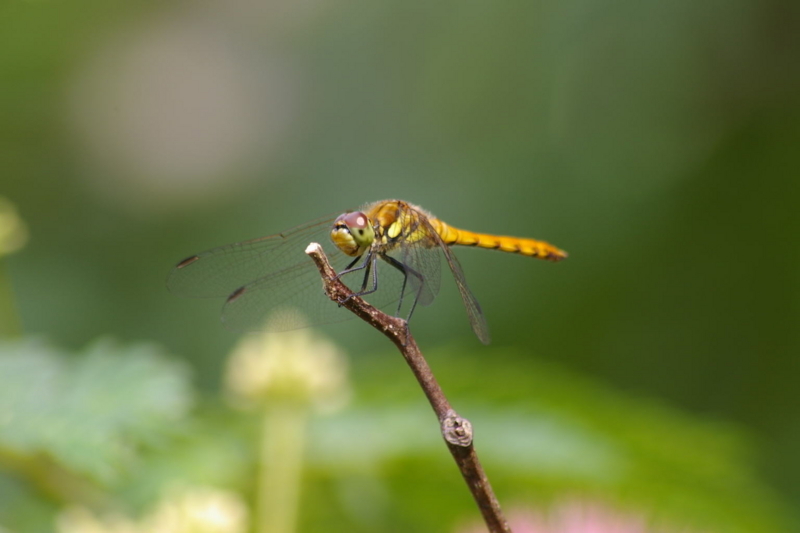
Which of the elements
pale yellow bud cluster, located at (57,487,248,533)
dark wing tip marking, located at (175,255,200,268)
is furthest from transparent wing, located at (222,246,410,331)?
pale yellow bud cluster, located at (57,487,248,533)

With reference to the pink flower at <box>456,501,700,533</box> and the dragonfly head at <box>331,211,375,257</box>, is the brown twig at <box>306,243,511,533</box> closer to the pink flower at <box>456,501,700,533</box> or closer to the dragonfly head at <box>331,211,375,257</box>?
the pink flower at <box>456,501,700,533</box>

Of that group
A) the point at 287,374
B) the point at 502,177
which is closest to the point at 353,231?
the point at 287,374

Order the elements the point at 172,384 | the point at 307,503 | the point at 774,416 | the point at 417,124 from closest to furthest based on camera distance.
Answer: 1. the point at 172,384
2. the point at 307,503
3. the point at 774,416
4. the point at 417,124

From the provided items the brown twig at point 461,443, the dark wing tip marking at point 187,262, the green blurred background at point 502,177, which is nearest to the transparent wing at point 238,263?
the dark wing tip marking at point 187,262

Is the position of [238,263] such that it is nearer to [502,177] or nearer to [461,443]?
[461,443]

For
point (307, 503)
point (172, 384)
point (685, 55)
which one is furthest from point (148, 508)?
point (685, 55)

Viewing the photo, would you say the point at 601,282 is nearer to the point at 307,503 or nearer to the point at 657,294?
the point at 657,294
